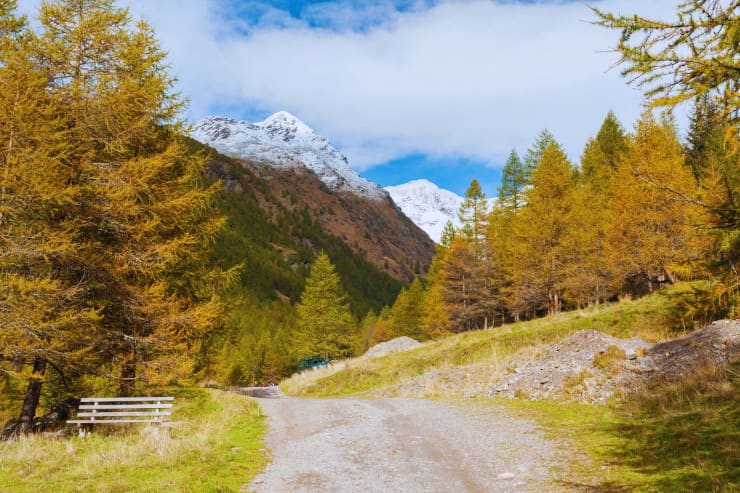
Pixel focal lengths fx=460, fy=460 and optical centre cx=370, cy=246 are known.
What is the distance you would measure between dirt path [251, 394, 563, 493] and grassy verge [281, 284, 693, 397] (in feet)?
28.3

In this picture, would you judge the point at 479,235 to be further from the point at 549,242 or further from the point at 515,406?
the point at 515,406

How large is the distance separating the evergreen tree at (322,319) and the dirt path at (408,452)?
34.8 metres

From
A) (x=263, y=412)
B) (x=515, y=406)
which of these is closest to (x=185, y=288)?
(x=263, y=412)

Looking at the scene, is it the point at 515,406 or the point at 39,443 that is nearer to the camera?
the point at 39,443

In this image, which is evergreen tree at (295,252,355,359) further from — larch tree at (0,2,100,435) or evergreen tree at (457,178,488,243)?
larch tree at (0,2,100,435)

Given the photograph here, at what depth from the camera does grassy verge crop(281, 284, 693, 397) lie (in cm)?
2267

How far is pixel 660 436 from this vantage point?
9.59 meters

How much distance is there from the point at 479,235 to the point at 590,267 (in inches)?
687

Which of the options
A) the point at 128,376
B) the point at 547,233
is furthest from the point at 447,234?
the point at 128,376

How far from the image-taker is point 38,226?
12773mm

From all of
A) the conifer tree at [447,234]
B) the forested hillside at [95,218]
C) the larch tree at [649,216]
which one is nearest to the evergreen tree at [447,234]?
the conifer tree at [447,234]

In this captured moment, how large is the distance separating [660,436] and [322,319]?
42.5 meters

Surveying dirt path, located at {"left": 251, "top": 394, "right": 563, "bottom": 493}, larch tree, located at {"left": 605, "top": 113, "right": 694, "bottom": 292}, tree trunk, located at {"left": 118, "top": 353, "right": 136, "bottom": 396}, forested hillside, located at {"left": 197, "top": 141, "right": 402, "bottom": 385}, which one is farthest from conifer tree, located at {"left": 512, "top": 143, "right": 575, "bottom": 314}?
tree trunk, located at {"left": 118, "top": 353, "right": 136, "bottom": 396}

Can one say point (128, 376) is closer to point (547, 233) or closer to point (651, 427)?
point (651, 427)
